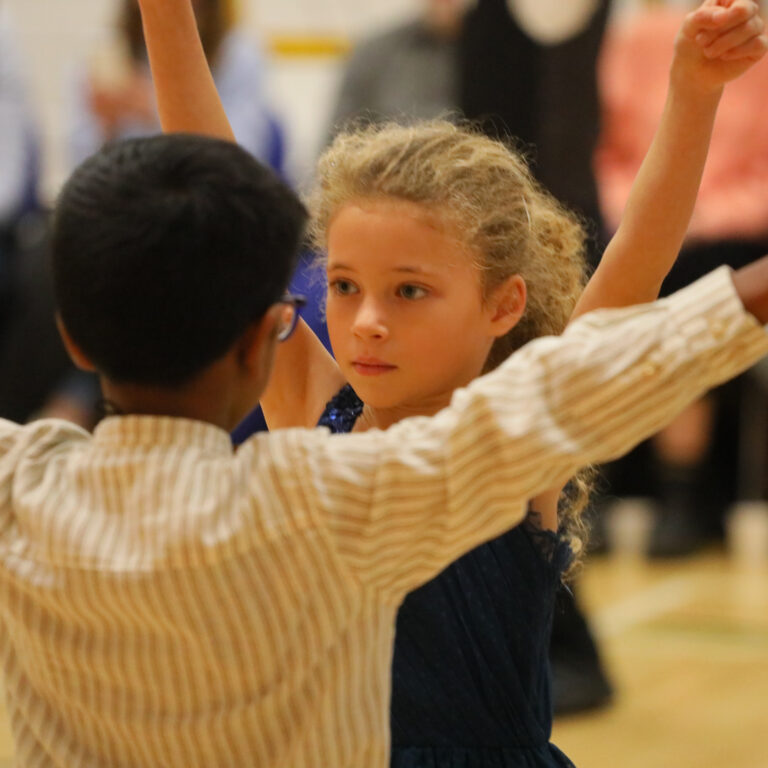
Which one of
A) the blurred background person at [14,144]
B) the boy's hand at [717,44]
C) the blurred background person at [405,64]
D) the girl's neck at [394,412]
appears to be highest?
the boy's hand at [717,44]

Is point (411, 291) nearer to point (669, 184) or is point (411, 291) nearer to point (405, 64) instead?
point (669, 184)

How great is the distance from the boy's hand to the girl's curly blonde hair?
0.63ft

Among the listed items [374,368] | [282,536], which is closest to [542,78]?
[374,368]

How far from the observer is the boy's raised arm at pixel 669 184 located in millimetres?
983

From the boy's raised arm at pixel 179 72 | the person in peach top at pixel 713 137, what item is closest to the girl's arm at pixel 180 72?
the boy's raised arm at pixel 179 72

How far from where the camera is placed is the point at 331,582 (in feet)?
2.62

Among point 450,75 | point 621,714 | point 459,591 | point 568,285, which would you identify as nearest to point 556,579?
point 459,591

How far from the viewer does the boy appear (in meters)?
0.78

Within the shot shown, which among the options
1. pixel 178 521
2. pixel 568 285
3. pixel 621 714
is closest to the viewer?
pixel 178 521

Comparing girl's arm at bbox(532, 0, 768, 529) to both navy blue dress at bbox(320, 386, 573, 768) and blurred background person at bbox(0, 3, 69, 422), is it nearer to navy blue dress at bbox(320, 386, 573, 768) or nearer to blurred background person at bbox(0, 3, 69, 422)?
navy blue dress at bbox(320, 386, 573, 768)

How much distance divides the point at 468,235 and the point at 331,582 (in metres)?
0.40

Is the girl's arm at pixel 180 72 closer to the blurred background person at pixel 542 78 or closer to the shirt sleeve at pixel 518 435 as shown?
the shirt sleeve at pixel 518 435

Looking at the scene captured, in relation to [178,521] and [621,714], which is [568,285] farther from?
[621,714]

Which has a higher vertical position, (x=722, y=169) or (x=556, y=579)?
(x=556, y=579)
